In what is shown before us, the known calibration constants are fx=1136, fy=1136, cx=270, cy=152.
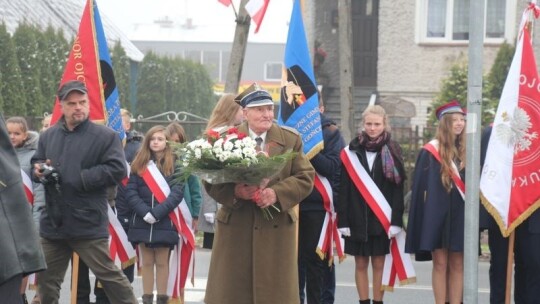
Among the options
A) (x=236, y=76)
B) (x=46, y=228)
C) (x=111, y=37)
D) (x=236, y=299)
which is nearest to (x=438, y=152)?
(x=236, y=299)

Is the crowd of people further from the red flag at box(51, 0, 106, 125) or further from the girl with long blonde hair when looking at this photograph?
the red flag at box(51, 0, 106, 125)

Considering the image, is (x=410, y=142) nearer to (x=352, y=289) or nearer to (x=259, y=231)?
(x=352, y=289)

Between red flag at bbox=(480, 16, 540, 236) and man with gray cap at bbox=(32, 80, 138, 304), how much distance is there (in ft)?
9.67

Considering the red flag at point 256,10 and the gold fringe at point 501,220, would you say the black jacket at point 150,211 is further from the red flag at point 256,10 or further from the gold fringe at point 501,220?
the red flag at point 256,10

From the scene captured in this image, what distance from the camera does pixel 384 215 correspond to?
31.5 feet

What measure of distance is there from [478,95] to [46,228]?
3.46m

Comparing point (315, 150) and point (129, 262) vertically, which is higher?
point (315, 150)

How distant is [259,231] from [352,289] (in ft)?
15.1

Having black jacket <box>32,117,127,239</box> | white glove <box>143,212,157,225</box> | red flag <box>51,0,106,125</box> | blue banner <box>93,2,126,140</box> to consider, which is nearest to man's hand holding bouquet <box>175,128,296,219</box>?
black jacket <box>32,117,127,239</box>

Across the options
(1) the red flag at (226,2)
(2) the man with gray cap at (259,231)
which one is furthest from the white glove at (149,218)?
(1) the red flag at (226,2)

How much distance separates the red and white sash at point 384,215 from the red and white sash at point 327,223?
28 cm

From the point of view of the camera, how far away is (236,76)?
18.1 meters

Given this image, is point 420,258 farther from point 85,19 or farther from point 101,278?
point 85,19

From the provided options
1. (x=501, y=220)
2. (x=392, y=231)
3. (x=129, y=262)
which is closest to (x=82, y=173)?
(x=129, y=262)
